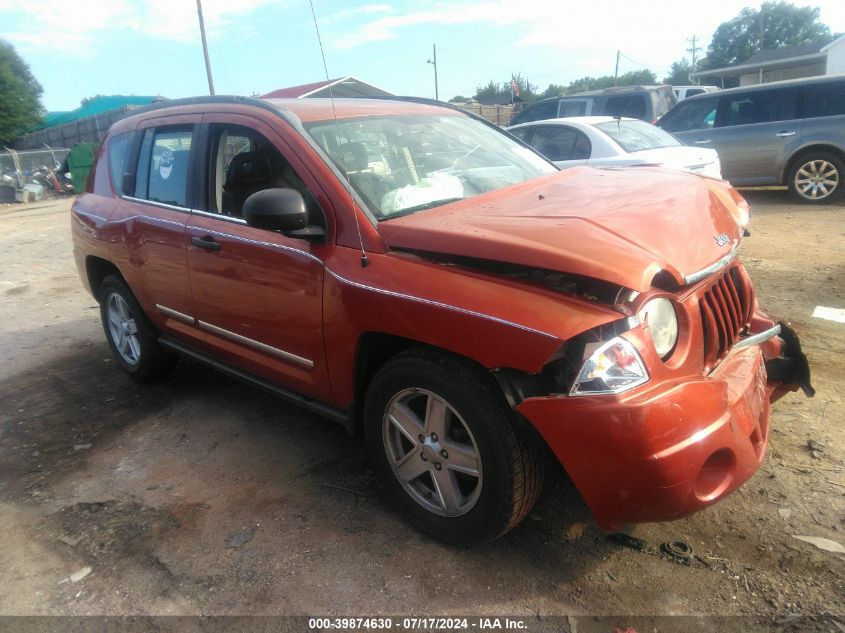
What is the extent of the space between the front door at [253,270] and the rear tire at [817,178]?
9107 millimetres

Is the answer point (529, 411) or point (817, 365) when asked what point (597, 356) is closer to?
point (529, 411)

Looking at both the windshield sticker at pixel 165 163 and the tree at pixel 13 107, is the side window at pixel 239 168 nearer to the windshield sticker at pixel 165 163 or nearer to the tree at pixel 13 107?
the windshield sticker at pixel 165 163

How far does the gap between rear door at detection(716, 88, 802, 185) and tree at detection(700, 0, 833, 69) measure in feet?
232

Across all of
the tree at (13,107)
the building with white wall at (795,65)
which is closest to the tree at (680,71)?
the building with white wall at (795,65)

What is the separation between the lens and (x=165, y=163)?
3918mm

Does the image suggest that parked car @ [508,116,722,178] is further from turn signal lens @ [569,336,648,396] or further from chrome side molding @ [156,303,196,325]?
turn signal lens @ [569,336,648,396]

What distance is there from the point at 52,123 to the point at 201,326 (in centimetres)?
4141

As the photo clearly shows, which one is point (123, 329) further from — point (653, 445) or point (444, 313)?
point (653, 445)

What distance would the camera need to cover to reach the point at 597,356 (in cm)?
208

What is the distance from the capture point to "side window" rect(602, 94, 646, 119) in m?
12.8

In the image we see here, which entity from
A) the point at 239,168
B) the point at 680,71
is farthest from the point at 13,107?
the point at 680,71

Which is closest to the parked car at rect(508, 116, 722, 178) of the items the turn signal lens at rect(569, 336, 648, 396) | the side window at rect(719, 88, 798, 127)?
the side window at rect(719, 88, 798, 127)

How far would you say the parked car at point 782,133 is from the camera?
9.12 metres

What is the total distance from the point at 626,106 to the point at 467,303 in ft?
39.9
